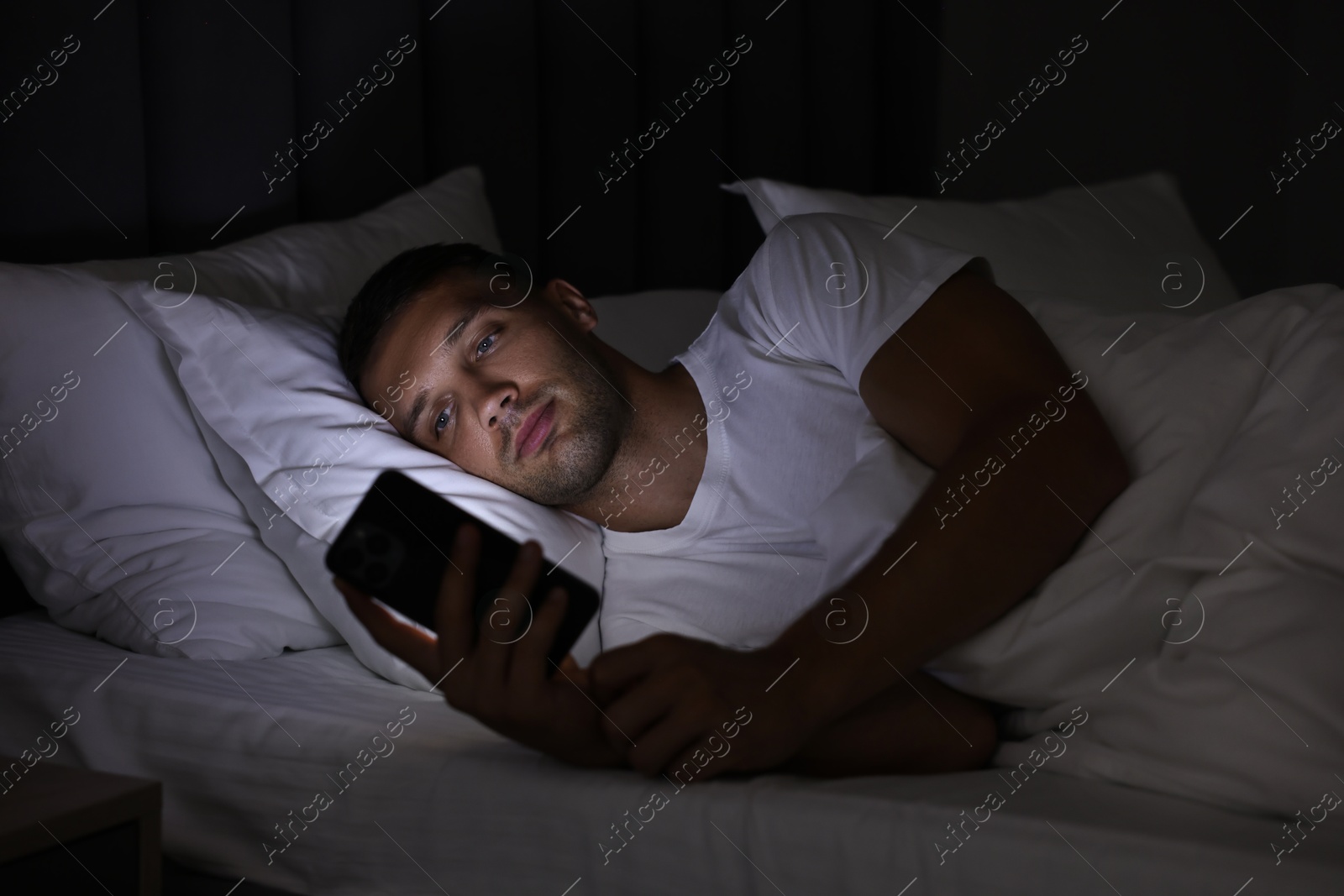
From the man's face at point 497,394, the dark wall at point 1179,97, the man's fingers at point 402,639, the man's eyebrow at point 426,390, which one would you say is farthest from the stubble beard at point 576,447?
the dark wall at point 1179,97

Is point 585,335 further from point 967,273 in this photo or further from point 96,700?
point 96,700

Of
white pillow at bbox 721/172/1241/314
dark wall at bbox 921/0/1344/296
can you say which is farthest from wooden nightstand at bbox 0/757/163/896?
dark wall at bbox 921/0/1344/296

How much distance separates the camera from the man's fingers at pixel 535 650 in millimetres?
679

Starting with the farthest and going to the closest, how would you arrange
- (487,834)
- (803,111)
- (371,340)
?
(803,111) → (371,340) → (487,834)

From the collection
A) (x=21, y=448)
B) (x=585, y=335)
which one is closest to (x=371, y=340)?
(x=585, y=335)

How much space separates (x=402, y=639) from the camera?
0.72 metres

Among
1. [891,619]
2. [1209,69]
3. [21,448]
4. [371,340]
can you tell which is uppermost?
[21,448]

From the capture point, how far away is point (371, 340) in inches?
43.4

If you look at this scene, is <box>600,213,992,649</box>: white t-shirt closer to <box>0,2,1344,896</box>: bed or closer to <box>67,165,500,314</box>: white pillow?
<box>0,2,1344,896</box>: bed

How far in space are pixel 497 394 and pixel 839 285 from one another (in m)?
0.37

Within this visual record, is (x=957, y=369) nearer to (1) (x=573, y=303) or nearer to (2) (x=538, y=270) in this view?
(1) (x=573, y=303)

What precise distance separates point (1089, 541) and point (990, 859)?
0.30 metres

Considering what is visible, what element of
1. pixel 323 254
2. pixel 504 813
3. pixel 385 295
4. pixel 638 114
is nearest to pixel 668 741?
pixel 504 813

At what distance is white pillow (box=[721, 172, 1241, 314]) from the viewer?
147cm
